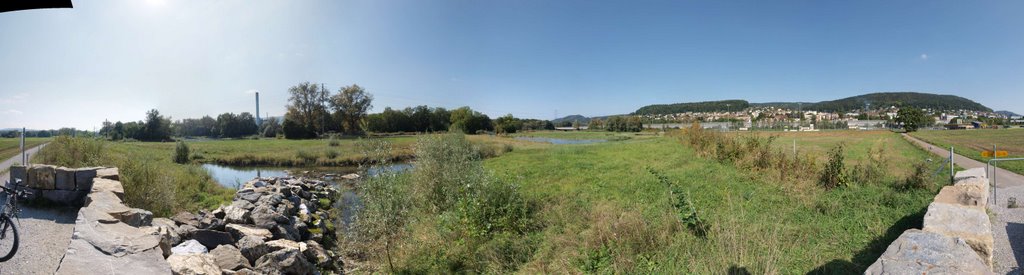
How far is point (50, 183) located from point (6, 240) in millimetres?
2903

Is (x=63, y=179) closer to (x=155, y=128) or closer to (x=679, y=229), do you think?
(x=679, y=229)

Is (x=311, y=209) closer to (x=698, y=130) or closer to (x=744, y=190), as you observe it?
(x=744, y=190)

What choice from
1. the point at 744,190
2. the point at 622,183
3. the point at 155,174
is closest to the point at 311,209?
the point at 155,174

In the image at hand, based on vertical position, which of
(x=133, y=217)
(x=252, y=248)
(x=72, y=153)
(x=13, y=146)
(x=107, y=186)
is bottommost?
(x=252, y=248)

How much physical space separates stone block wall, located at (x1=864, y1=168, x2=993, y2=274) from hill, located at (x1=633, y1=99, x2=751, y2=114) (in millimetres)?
142092

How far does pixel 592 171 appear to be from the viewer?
16.0m

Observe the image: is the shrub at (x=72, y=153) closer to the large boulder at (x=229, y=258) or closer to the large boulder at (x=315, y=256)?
the large boulder at (x=229, y=258)

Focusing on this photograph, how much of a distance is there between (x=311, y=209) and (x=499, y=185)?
8.55 m

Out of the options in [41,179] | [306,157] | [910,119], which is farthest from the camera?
[910,119]

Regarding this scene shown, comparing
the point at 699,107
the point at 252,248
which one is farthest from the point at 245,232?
the point at 699,107

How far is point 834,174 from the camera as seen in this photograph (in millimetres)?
9289

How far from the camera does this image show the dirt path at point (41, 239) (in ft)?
15.1

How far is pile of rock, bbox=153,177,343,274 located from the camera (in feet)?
21.2

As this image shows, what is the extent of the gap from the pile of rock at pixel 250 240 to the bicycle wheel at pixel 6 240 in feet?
4.39
